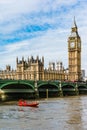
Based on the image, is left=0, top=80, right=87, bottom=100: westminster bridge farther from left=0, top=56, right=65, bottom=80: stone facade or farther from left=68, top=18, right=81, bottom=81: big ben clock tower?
left=68, top=18, right=81, bottom=81: big ben clock tower

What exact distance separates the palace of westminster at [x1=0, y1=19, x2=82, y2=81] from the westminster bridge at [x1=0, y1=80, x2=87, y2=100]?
135 ft

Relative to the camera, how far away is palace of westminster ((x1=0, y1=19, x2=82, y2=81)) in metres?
165

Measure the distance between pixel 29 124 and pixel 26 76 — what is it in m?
127

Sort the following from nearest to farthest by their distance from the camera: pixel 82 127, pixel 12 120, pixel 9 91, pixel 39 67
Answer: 1. pixel 82 127
2. pixel 12 120
3. pixel 9 91
4. pixel 39 67

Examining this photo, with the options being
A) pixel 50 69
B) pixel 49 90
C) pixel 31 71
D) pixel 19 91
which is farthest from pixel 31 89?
pixel 50 69

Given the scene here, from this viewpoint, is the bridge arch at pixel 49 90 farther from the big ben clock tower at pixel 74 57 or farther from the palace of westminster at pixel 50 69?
the big ben clock tower at pixel 74 57

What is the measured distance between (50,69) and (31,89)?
79.8 metres

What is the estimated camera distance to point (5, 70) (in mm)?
185750

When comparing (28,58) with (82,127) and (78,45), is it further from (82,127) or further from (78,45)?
(82,127)

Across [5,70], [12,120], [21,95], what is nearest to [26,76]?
[5,70]

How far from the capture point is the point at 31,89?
97.4m

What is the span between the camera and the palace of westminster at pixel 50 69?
165 meters

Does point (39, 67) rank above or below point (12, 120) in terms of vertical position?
above

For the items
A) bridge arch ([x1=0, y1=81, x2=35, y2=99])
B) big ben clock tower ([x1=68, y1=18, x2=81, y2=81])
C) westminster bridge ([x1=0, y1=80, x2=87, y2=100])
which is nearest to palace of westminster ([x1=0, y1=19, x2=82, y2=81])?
big ben clock tower ([x1=68, y1=18, x2=81, y2=81])
